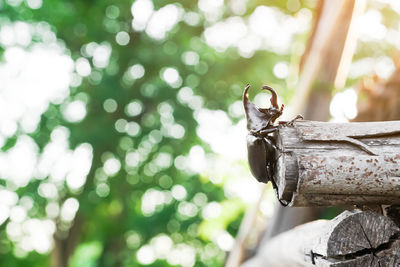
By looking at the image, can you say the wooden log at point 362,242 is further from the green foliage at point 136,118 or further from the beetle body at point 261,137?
the green foliage at point 136,118

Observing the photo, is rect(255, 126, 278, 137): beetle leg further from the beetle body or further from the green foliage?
the green foliage

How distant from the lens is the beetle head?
1483mm

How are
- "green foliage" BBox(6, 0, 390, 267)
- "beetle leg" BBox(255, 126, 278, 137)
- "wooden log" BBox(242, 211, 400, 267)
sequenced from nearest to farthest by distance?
"wooden log" BBox(242, 211, 400, 267) → "beetle leg" BBox(255, 126, 278, 137) → "green foliage" BBox(6, 0, 390, 267)

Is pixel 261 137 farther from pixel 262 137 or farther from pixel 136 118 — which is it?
pixel 136 118

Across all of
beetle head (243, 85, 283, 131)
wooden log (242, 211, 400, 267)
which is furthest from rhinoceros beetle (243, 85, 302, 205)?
wooden log (242, 211, 400, 267)

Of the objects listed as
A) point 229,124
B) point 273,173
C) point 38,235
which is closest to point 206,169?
point 229,124

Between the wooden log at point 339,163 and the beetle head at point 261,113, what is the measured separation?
0.09 m

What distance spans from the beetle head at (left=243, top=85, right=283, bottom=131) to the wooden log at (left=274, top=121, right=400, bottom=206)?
92mm

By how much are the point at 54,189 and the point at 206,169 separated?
3.41 m

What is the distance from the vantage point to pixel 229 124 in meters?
11.1

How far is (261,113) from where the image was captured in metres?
1.51

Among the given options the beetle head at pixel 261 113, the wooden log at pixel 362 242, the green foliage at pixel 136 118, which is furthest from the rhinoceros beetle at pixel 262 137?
the green foliage at pixel 136 118

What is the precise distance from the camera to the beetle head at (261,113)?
4.87 feet

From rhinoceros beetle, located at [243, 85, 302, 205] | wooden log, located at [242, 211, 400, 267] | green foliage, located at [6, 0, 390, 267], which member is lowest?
green foliage, located at [6, 0, 390, 267]
